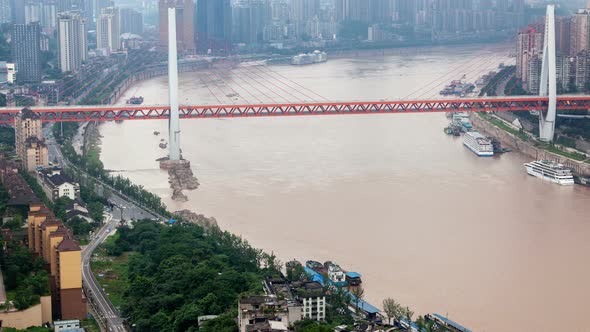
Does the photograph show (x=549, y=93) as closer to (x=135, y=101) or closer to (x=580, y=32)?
(x=580, y=32)

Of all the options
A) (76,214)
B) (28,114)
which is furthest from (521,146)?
(76,214)

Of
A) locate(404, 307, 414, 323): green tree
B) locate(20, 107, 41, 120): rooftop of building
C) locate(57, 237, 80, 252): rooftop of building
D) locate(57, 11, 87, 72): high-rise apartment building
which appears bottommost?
locate(404, 307, 414, 323): green tree

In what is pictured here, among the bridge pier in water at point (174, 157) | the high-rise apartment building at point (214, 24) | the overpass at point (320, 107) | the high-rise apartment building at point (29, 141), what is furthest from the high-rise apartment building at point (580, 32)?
the high-rise apartment building at point (214, 24)

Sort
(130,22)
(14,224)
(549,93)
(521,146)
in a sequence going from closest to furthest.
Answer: (14,224) → (521,146) → (549,93) → (130,22)

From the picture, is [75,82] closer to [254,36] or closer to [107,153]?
[107,153]

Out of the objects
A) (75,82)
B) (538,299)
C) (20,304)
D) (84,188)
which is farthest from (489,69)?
(20,304)

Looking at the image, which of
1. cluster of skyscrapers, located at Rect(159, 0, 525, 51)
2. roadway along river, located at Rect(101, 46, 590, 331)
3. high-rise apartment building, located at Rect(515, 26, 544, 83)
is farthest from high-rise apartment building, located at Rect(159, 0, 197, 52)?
roadway along river, located at Rect(101, 46, 590, 331)

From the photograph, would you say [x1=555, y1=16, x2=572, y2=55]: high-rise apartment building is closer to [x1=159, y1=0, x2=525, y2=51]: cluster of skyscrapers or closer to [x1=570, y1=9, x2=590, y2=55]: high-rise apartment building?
[x1=570, y1=9, x2=590, y2=55]: high-rise apartment building

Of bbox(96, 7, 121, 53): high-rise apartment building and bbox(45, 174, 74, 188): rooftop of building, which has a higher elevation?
bbox(96, 7, 121, 53): high-rise apartment building
